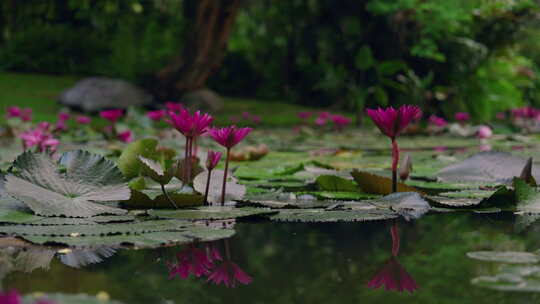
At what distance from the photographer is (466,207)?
1267 millimetres

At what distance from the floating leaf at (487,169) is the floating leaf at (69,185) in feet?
3.07

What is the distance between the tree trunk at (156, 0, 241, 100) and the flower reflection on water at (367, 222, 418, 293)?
6.46 m

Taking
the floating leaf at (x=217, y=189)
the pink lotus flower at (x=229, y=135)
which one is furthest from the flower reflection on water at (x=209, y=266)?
the floating leaf at (x=217, y=189)

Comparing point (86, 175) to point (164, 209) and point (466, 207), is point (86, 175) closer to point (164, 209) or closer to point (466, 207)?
point (164, 209)

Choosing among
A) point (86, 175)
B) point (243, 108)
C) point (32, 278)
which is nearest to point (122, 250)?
point (32, 278)

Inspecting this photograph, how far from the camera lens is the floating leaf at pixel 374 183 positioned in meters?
1.42

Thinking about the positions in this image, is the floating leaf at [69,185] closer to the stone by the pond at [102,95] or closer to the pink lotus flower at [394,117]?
the pink lotus flower at [394,117]

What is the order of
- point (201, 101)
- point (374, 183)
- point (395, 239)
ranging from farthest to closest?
point (201, 101) → point (374, 183) → point (395, 239)

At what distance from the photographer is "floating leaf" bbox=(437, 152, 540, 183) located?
1602 mm

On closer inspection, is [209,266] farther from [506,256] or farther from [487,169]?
[487,169]

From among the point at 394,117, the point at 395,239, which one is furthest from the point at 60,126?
the point at 395,239

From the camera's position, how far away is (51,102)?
7.80 metres

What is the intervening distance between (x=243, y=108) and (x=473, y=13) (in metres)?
3.01

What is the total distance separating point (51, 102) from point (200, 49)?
191 centimetres
